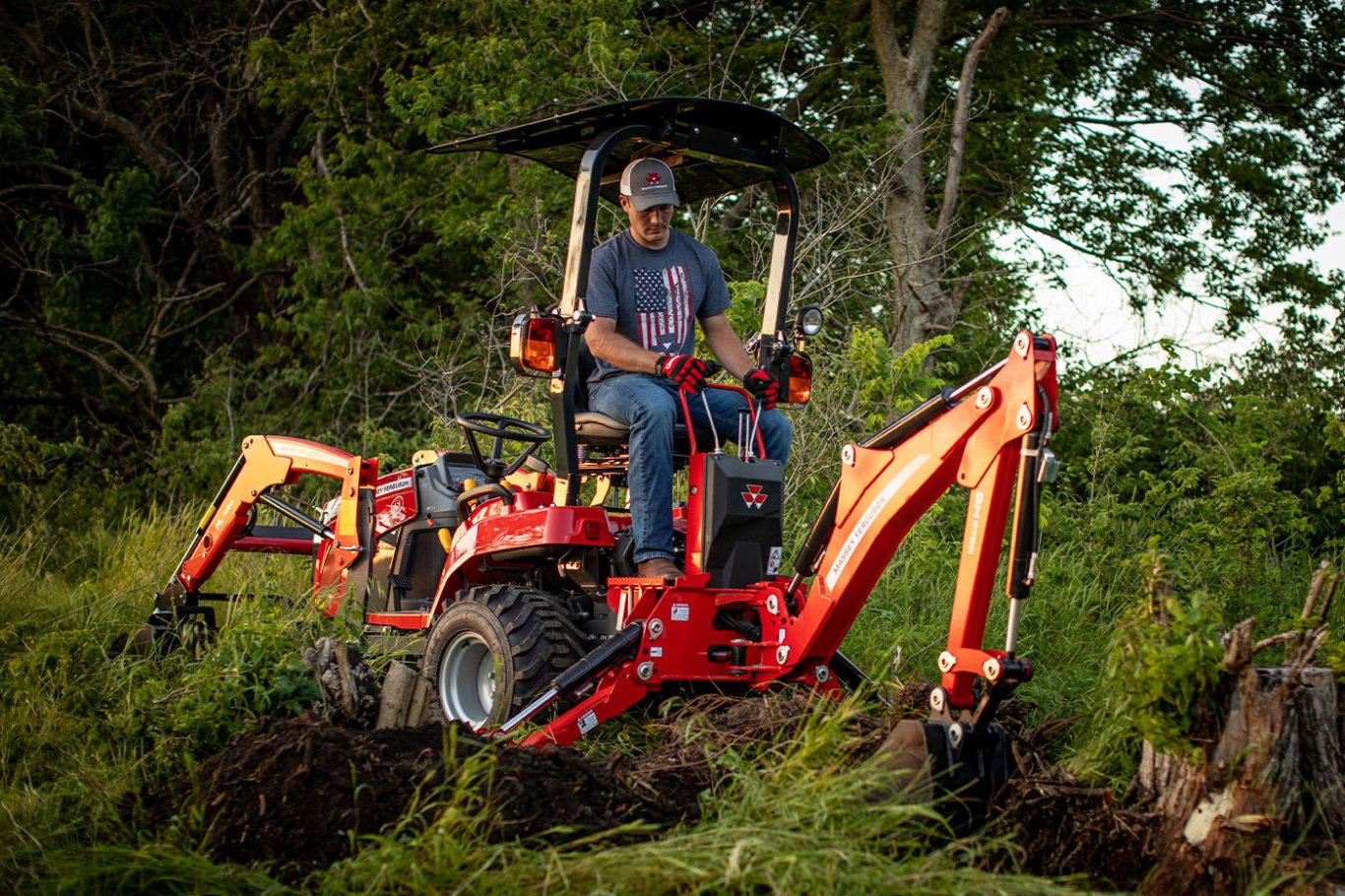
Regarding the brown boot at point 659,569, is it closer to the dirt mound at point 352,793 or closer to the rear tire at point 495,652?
the rear tire at point 495,652

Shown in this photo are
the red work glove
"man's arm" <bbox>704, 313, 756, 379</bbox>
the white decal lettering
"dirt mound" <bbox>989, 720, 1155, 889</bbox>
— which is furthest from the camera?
"man's arm" <bbox>704, 313, 756, 379</bbox>

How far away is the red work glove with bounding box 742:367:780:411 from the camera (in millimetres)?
6113

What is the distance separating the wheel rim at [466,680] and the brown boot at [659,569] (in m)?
0.88

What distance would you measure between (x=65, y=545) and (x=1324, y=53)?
40.9ft

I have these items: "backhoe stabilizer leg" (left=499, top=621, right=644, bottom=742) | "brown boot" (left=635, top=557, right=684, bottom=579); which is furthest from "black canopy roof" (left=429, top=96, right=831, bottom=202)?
"backhoe stabilizer leg" (left=499, top=621, right=644, bottom=742)

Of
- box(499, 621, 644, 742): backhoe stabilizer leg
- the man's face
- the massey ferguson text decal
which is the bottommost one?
box(499, 621, 644, 742): backhoe stabilizer leg

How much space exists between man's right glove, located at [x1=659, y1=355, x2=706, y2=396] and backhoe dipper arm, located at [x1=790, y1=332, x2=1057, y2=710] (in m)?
→ 0.71

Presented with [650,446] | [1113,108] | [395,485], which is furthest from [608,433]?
[1113,108]

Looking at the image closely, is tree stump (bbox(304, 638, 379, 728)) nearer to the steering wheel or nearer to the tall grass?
the tall grass

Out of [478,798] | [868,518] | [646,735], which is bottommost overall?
[646,735]

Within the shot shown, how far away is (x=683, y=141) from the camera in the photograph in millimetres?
6227

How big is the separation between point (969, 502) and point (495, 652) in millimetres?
2087

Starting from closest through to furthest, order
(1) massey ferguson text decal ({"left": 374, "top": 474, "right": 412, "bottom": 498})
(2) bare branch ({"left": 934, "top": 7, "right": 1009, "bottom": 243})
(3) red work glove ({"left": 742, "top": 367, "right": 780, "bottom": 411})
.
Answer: (3) red work glove ({"left": 742, "top": 367, "right": 780, "bottom": 411}), (1) massey ferguson text decal ({"left": 374, "top": 474, "right": 412, "bottom": 498}), (2) bare branch ({"left": 934, "top": 7, "right": 1009, "bottom": 243})

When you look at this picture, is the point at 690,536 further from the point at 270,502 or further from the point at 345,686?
the point at 270,502
